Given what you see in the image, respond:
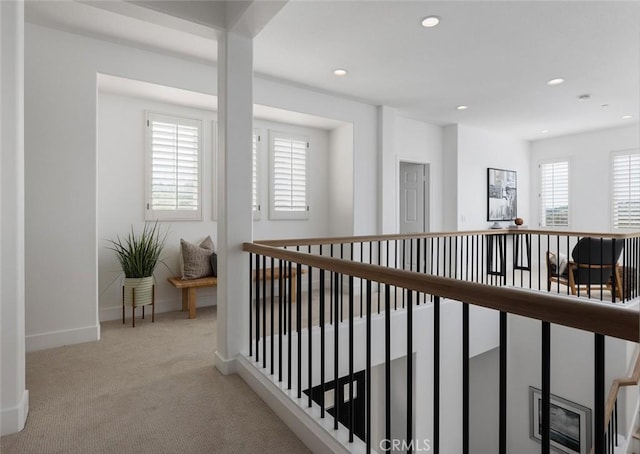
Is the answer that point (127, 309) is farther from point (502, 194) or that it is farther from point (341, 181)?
point (502, 194)

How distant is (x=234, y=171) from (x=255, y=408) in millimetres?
1480

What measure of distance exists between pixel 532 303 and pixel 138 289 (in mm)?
3444

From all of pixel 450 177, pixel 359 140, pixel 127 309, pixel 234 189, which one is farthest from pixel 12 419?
pixel 450 177

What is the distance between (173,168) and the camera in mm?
4172

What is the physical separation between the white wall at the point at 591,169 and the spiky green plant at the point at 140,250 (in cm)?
718

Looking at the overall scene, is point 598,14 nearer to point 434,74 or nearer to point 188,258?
point 434,74

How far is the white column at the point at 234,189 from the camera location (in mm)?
2482

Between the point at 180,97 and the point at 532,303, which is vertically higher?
the point at 180,97

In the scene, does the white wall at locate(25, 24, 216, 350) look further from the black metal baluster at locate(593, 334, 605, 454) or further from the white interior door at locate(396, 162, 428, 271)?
the white interior door at locate(396, 162, 428, 271)

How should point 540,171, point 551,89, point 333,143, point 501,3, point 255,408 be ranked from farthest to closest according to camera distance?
point 540,171 < point 333,143 < point 551,89 < point 501,3 < point 255,408

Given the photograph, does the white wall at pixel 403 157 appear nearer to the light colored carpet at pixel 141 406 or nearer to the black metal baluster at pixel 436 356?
the light colored carpet at pixel 141 406

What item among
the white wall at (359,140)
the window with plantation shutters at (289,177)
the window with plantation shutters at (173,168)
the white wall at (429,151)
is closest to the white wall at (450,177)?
the white wall at (429,151)

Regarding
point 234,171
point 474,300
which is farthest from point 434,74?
point 474,300

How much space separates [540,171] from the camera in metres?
7.49
